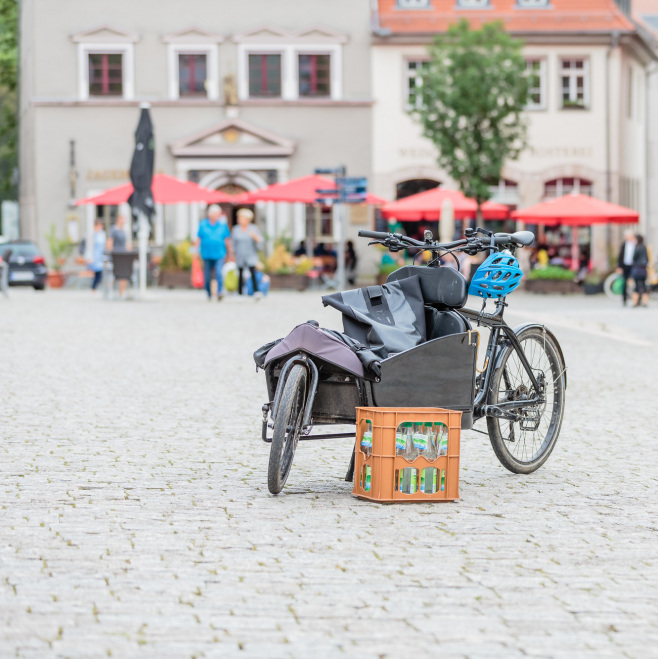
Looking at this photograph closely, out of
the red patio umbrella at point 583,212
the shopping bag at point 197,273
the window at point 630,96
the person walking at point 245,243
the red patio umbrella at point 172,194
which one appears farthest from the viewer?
the window at point 630,96

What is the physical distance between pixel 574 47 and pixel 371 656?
40.5 meters

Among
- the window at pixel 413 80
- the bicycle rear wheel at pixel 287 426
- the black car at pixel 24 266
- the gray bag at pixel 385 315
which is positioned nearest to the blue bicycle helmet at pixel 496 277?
the gray bag at pixel 385 315

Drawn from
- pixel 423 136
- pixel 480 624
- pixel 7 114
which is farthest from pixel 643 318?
pixel 7 114

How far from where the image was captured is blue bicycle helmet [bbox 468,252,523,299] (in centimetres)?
766

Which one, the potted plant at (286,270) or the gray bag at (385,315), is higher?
the gray bag at (385,315)

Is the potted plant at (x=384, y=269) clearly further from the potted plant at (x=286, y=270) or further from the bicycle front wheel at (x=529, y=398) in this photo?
the bicycle front wheel at (x=529, y=398)

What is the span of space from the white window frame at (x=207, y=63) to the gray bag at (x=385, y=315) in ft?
119

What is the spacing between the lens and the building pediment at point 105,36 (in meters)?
42.8

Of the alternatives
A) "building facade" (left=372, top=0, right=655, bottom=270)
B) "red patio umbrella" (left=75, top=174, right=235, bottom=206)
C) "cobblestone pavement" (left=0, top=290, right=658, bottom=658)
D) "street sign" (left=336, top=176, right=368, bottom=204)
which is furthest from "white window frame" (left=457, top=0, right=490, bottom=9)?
"cobblestone pavement" (left=0, top=290, right=658, bottom=658)

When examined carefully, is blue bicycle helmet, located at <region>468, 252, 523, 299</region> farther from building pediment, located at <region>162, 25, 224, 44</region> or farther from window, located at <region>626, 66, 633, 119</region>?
window, located at <region>626, 66, 633, 119</region>

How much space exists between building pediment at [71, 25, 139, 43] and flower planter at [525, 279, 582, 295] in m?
14.0

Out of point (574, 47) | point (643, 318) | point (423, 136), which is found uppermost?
point (574, 47)

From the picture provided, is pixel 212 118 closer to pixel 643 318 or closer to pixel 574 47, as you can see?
pixel 574 47

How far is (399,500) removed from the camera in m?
6.83
